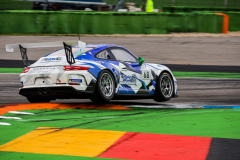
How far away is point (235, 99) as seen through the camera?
10.4m

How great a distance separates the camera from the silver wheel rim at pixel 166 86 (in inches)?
377

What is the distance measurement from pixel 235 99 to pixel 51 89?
4.79m

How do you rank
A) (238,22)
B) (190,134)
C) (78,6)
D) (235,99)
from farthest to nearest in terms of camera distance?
(78,6) → (238,22) → (235,99) → (190,134)

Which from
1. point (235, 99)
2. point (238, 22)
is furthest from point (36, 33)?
point (235, 99)

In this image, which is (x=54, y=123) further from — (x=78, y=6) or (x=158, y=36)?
(x=78, y=6)

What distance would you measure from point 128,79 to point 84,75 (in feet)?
4.21

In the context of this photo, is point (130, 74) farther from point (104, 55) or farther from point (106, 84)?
point (106, 84)

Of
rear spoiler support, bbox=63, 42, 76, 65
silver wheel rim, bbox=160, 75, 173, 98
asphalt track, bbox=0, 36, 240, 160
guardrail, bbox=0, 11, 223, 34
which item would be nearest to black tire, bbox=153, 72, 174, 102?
silver wheel rim, bbox=160, 75, 173, 98

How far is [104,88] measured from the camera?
317 inches

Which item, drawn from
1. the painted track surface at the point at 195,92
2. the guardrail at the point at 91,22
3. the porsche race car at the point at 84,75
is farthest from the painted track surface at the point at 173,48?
the porsche race car at the point at 84,75

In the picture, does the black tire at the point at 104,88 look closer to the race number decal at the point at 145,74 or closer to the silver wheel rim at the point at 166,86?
the race number decal at the point at 145,74

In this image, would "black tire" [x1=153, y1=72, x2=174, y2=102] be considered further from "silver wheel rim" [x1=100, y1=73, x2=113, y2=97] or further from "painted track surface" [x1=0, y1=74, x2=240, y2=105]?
"silver wheel rim" [x1=100, y1=73, x2=113, y2=97]

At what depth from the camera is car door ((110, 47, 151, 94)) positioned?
8.61 meters

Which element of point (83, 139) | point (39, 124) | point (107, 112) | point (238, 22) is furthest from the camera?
point (238, 22)
